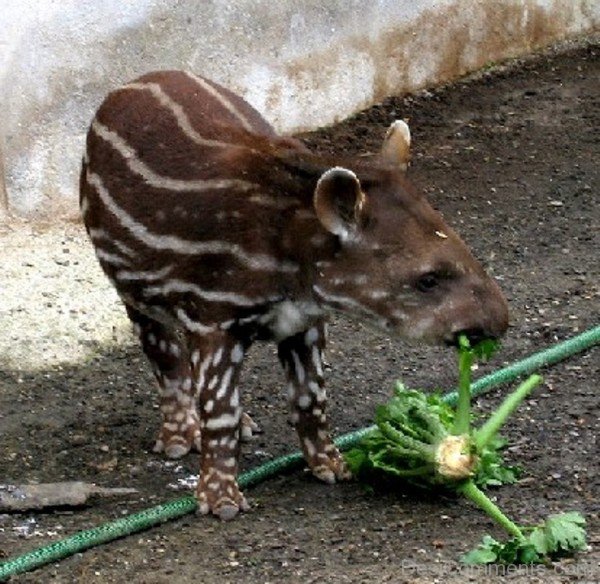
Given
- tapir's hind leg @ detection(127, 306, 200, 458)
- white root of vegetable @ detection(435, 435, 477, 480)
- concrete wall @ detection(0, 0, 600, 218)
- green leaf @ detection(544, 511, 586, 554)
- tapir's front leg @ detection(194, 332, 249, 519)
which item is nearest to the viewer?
green leaf @ detection(544, 511, 586, 554)

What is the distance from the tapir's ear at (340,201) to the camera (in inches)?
190

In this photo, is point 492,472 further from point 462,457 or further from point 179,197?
point 179,197

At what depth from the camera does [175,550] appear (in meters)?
5.01

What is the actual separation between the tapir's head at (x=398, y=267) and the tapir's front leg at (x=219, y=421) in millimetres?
390

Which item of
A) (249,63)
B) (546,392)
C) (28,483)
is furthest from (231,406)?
(249,63)

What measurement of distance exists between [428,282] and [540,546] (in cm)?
85

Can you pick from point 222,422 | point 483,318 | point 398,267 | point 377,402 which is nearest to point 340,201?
point 398,267

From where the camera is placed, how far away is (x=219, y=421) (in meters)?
5.23

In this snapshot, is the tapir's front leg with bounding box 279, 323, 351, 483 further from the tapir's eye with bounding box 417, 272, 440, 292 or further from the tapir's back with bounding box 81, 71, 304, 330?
the tapir's eye with bounding box 417, 272, 440, 292

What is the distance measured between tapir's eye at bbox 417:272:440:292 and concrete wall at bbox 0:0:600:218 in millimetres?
3270

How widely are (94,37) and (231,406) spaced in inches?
122

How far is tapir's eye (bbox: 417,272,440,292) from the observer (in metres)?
4.90

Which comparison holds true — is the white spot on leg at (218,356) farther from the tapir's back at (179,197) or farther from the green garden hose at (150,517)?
the green garden hose at (150,517)

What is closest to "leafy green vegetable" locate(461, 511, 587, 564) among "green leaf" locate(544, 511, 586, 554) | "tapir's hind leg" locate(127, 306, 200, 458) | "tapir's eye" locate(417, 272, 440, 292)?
"green leaf" locate(544, 511, 586, 554)
